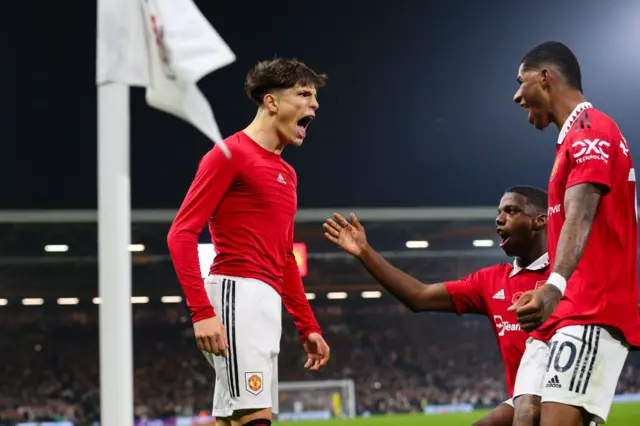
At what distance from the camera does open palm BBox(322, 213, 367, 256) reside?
12.9 feet

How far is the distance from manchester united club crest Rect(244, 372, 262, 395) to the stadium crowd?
18789 mm

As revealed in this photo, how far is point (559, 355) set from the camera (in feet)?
9.60

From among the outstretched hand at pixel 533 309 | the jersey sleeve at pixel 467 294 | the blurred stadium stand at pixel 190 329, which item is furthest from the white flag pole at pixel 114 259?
the blurred stadium stand at pixel 190 329

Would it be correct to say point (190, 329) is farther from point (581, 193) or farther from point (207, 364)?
point (581, 193)

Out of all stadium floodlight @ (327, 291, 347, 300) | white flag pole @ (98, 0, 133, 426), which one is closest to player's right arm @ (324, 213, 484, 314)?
white flag pole @ (98, 0, 133, 426)

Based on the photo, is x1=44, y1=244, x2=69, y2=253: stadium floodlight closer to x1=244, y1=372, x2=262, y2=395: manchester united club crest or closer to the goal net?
the goal net

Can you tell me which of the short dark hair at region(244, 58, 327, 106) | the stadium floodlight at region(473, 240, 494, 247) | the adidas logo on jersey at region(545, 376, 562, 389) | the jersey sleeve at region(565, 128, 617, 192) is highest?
the stadium floodlight at region(473, 240, 494, 247)

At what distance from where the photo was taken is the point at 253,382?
3311 millimetres

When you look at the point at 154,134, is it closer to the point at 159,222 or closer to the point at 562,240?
the point at 159,222

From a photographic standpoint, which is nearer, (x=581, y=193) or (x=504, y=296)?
(x=581, y=193)

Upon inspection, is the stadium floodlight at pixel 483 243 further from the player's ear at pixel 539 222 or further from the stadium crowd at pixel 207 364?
the player's ear at pixel 539 222

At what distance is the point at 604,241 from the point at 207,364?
69.2 ft

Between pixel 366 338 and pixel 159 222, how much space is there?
22.5ft

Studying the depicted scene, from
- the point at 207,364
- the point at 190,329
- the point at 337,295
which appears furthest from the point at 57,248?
the point at 337,295
